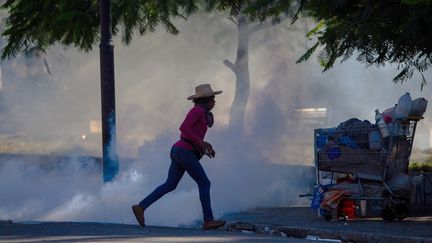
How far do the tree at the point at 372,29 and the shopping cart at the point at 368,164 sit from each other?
894 millimetres

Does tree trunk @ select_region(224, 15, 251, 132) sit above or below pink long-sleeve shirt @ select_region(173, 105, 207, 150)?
above

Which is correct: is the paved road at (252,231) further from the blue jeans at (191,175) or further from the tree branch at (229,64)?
the tree branch at (229,64)

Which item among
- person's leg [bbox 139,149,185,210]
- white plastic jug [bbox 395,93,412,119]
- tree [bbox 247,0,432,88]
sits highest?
tree [bbox 247,0,432,88]

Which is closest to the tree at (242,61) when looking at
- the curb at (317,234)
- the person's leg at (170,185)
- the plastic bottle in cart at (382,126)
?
the plastic bottle in cart at (382,126)

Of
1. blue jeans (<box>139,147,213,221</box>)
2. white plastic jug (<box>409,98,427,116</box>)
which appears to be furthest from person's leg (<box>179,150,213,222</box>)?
white plastic jug (<box>409,98,427,116</box>)

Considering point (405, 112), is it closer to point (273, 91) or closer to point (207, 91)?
point (207, 91)

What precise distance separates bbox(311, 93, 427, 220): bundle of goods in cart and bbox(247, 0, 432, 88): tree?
668 mm

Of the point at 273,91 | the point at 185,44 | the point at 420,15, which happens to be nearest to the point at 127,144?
the point at 185,44

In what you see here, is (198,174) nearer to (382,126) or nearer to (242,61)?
(382,126)

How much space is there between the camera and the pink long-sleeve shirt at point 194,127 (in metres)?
9.95

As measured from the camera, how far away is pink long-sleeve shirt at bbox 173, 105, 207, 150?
9.95 metres

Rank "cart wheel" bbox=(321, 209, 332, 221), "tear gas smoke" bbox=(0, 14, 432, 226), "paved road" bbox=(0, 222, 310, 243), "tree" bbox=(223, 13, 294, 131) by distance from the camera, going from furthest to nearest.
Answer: "tree" bbox=(223, 13, 294, 131) → "tear gas smoke" bbox=(0, 14, 432, 226) → "cart wheel" bbox=(321, 209, 332, 221) → "paved road" bbox=(0, 222, 310, 243)

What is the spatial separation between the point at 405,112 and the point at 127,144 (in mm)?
13364

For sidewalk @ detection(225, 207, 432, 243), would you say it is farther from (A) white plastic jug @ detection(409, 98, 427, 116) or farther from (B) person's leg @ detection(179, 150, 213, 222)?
(A) white plastic jug @ detection(409, 98, 427, 116)
